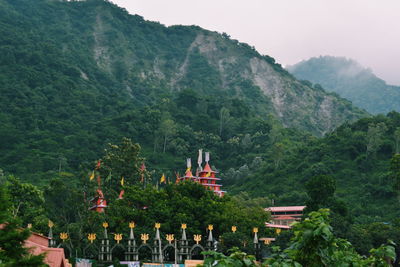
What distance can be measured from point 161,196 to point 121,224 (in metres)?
4.84

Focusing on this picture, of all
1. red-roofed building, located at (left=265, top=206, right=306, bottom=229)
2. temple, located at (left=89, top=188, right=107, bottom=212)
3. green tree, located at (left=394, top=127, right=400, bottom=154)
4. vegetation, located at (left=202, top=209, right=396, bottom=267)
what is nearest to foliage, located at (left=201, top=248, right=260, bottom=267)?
vegetation, located at (left=202, top=209, right=396, bottom=267)

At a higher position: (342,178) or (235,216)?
(342,178)

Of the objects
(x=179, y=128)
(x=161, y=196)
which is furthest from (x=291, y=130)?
(x=161, y=196)

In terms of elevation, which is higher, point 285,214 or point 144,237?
point 285,214

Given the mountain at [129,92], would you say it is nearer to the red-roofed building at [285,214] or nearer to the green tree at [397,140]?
the green tree at [397,140]

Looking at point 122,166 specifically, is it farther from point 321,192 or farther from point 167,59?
point 167,59

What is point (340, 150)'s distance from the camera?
77.4m

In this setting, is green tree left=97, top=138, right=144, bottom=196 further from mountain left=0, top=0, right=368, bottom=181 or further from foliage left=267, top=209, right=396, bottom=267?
foliage left=267, top=209, right=396, bottom=267

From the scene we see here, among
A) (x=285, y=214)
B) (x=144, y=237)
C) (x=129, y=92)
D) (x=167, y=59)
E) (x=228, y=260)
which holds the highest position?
(x=167, y=59)

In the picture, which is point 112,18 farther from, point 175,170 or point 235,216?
point 235,216

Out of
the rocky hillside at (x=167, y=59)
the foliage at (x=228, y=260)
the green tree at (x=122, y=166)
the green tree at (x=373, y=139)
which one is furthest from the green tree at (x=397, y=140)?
the foliage at (x=228, y=260)

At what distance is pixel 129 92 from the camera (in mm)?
130250

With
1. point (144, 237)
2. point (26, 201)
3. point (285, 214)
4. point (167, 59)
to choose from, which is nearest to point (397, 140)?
point (285, 214)

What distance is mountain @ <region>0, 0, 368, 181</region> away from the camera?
291 ft
